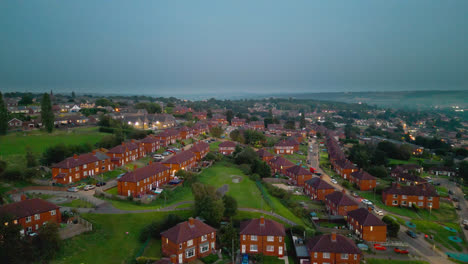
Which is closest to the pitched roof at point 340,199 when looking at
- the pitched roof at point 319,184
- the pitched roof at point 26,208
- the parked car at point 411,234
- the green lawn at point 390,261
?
the pitched roof at point 319,184

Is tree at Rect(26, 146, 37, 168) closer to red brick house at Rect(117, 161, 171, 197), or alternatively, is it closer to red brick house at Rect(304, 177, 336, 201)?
red brick house at Rect(117, 161, 171, 197)

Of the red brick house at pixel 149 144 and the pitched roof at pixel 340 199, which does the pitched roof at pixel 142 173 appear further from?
the pitched roof at pixel 340 199

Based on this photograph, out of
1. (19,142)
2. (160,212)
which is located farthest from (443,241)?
(19,142)

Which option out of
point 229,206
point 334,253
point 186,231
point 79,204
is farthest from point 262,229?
point 79,204

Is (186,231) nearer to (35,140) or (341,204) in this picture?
(341,204)

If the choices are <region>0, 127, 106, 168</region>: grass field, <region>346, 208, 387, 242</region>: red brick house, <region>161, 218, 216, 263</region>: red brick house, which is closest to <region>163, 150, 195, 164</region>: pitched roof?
<region>0, 127, 106, 168</region>: grass field
